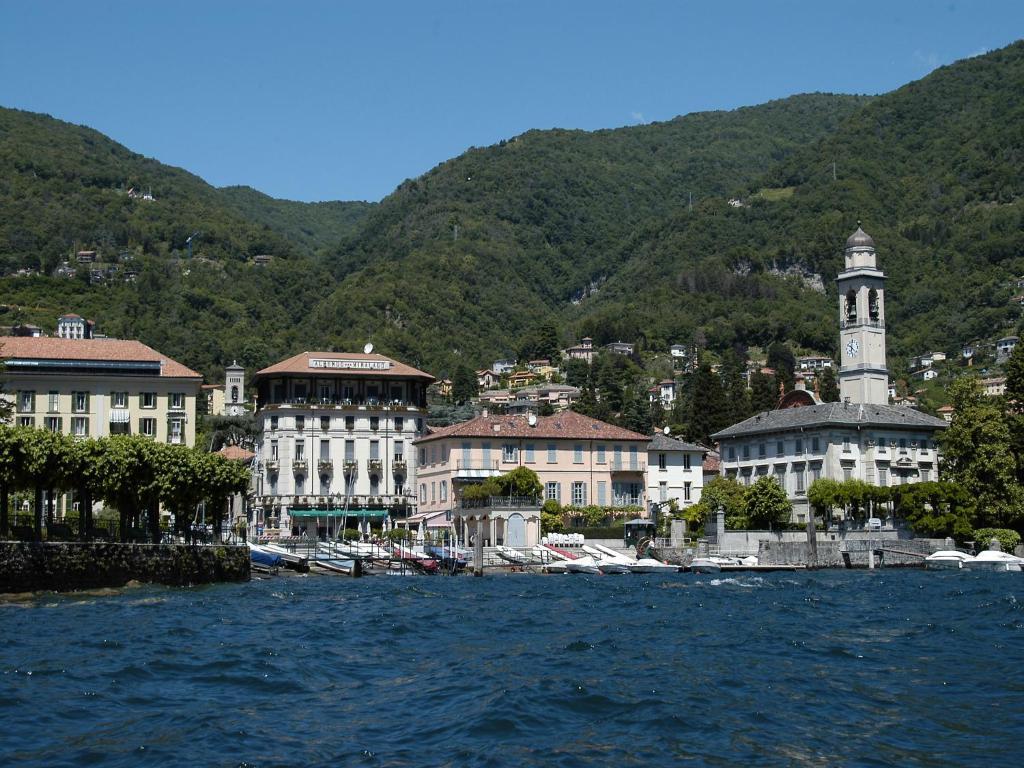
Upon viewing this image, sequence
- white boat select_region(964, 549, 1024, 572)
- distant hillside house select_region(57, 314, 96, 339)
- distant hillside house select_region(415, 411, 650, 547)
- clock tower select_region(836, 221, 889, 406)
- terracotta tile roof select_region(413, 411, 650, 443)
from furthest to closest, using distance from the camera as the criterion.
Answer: distant hillside house select_region(57, 314, 96, 339) → clock tower select_region(836, 221, 889, 406) → terracotta tile roof select_region(413, 411, 650, 443) → distant hillside house select_region(415, 411, 650, 547) → white boat select_region(964, 549, 1024, 572)

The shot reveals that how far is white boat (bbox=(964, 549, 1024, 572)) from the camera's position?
2982 inches

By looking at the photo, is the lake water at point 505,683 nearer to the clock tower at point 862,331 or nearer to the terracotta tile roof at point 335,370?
the terracotta tile roof at point 335,370

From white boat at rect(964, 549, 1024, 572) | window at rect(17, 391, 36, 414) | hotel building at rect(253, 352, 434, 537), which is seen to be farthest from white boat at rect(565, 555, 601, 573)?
window at rect(17, 391, 36, 414)

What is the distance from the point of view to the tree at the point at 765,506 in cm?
8719

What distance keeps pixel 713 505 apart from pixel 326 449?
26.4 meters

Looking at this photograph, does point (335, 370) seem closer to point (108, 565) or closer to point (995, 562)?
point (995, 562)

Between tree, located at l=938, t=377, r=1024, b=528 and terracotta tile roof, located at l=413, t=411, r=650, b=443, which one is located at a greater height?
terracotta tile roof, located at l=413, t=411, r=650, b=443

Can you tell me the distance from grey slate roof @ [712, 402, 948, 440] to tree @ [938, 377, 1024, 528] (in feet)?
28.8

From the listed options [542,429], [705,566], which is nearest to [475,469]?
[542,429]

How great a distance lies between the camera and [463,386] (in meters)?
179

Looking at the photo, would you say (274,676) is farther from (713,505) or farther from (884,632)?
(713,505)

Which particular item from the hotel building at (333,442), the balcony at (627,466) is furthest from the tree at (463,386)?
the balcony at (627,466)

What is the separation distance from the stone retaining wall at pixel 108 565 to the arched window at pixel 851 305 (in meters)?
57.2

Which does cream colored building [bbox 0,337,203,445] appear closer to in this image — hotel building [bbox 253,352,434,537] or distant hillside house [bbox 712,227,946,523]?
hotel building [bbox 253,352,434,537]
